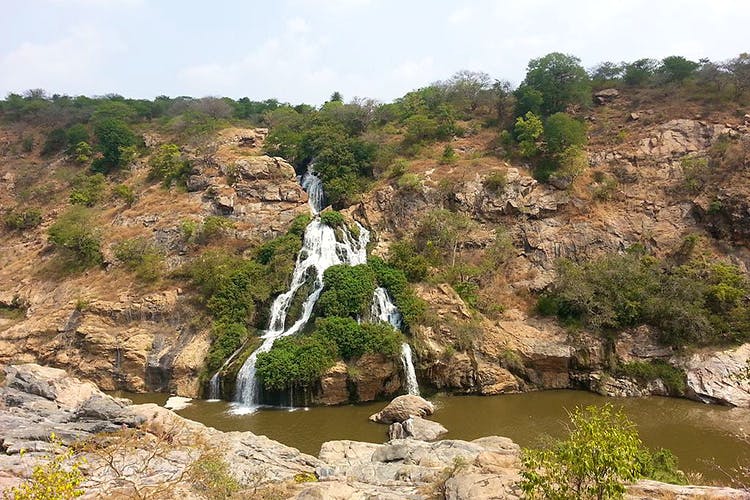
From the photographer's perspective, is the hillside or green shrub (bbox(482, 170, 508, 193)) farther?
green shrub (bbox(482, 170, 508, 193))

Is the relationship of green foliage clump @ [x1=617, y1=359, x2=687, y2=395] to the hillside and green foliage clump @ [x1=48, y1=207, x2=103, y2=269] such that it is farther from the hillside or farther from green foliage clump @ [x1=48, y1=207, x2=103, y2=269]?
green foliage clump @ [x1=48, y1=207, x2=103, y2=269]

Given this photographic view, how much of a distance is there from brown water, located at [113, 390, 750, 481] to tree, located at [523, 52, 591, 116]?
2457cm

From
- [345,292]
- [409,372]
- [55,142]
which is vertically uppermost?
[55,142]

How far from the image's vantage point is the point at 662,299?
20797 millimetres

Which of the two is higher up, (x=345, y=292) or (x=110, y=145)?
(x=110, y=145)

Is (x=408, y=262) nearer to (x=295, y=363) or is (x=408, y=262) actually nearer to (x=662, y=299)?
(x=295, y=363)

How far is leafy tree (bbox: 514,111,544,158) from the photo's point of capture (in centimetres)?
3206

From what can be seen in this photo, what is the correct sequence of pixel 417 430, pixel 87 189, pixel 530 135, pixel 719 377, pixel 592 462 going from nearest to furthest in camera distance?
pixel 592 462, pixel 417 430, pixel 719 377, pixel 530 135, pixel 87 189

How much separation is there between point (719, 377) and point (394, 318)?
13284 millimetres

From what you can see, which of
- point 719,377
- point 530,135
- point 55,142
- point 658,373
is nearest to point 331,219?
point 530,135

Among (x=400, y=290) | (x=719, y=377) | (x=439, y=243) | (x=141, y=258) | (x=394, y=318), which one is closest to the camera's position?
(x=719, y=377)

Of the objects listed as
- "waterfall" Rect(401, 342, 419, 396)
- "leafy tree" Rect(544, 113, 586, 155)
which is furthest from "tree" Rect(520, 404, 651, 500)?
"leafy tree" Rect(544, 113, 586, 155)

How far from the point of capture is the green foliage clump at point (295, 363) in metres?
17.9

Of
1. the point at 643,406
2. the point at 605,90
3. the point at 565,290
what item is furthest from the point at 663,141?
the point at 643,406
